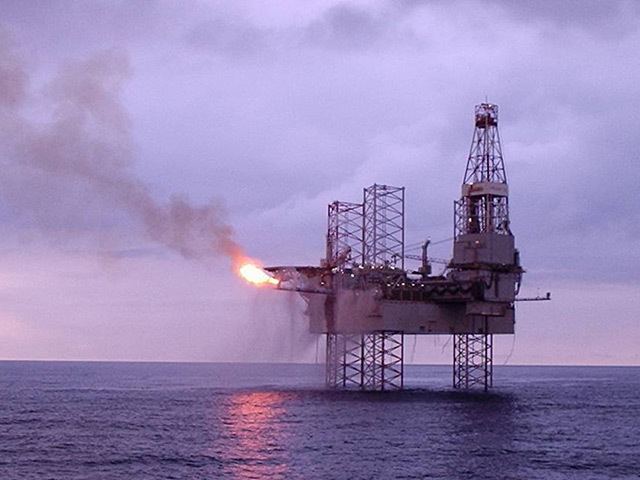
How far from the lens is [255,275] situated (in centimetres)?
7275

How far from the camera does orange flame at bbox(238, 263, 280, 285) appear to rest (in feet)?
236

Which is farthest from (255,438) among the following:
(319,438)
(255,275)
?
(255,275)

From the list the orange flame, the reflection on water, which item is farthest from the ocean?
the orange flame

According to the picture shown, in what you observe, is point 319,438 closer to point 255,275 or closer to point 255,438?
point 255,438

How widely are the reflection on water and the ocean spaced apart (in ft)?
0.27

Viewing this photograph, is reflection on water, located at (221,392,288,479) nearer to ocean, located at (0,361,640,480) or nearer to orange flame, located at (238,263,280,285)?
ocean, located at (0,361,640,480)

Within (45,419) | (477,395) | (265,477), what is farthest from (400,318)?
(265,477)

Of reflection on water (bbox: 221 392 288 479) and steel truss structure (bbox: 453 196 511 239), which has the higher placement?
steel truss structure (bbox: 453 196 511 239)

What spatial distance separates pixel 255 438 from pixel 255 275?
19.6m

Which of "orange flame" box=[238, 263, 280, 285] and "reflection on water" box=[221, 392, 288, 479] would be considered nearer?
"reflection on water" box=[221, 392, 288, 479]

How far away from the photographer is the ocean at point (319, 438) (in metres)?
44.4

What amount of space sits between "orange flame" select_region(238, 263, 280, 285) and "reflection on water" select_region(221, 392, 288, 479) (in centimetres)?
909

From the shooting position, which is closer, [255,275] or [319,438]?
[319,438]

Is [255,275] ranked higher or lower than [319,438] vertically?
higher
